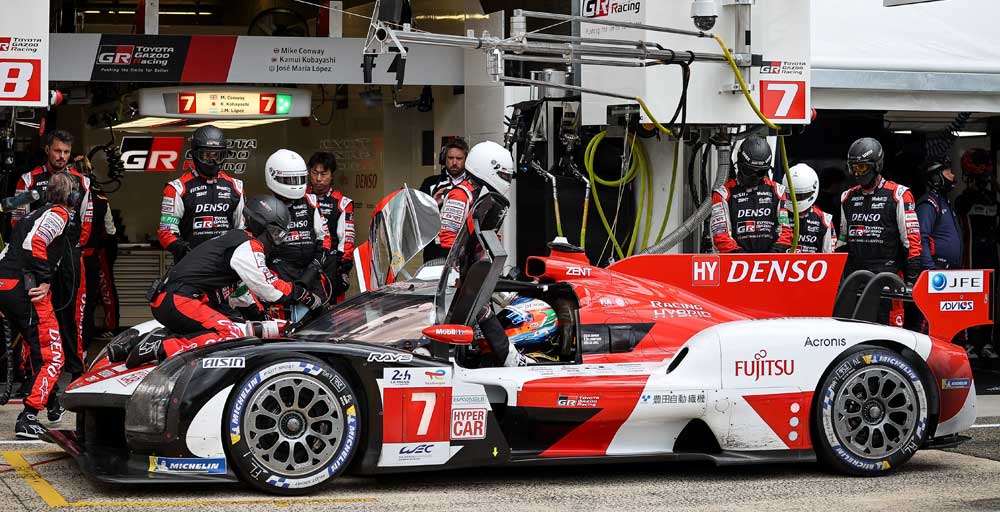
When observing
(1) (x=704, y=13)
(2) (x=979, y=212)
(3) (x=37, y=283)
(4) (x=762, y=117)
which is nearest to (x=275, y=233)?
(3) (x=37, y=283)

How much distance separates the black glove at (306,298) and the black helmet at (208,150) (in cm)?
117

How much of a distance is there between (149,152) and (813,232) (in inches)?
258

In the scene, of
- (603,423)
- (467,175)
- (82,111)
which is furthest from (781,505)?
(82,111)

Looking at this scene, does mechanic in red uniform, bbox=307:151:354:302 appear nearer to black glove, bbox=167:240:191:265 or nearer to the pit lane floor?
black glove, bbox=167:240:191:265

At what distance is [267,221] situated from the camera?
305 inches

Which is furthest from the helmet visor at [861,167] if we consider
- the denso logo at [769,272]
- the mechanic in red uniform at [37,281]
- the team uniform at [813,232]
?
the mechanic in red uniform at [37,281]

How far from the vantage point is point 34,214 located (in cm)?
891

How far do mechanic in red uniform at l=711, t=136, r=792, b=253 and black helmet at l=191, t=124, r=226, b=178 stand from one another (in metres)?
3.79

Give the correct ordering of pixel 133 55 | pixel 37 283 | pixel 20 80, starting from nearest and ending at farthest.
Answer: pixel 37 283 → pixel 20 80 → pixel 133 55

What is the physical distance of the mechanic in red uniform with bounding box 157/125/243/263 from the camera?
10266mm

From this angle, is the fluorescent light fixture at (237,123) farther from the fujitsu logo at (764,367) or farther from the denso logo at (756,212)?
the fujitsu logo at (764,367)

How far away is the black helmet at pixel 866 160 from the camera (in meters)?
11.0

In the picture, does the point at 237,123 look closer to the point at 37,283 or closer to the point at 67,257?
the point at 67,257

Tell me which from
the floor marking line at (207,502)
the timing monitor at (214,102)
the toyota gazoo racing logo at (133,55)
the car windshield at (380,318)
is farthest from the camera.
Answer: the timing monitor at (214,102)
